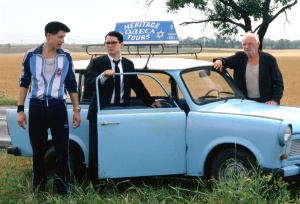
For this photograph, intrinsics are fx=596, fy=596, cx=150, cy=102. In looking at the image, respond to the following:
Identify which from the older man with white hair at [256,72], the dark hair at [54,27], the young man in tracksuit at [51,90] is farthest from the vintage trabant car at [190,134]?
the dark hair at [54,27]

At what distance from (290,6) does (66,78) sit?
2011cm

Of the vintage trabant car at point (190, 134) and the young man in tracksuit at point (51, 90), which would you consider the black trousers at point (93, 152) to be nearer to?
the vintage trabant car at point (190, 134)

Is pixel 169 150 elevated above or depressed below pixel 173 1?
below

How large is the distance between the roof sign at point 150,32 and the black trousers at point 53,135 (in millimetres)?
2149

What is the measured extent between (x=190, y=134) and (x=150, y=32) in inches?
88.9

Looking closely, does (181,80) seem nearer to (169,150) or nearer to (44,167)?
(169,150)

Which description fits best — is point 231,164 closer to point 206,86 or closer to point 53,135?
point 206,86

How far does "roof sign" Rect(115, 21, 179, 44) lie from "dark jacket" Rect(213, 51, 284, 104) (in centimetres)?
93

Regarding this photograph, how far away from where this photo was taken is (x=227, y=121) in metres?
6.45

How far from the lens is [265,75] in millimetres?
7578

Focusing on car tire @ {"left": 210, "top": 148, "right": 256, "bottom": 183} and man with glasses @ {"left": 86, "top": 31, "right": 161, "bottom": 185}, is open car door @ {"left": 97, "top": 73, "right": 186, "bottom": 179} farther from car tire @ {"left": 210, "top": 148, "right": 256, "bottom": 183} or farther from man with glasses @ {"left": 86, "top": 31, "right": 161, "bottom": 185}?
car tire @ {"left": 210, "top": 148, "right": 256, "bottom": 183}

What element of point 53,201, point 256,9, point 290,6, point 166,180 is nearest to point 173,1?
point 256,9

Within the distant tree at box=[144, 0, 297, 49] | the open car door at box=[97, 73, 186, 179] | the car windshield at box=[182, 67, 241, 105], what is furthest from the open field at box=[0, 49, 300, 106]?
the open car door at box=[97, 73, 186, 179]

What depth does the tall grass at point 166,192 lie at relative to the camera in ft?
17.4
